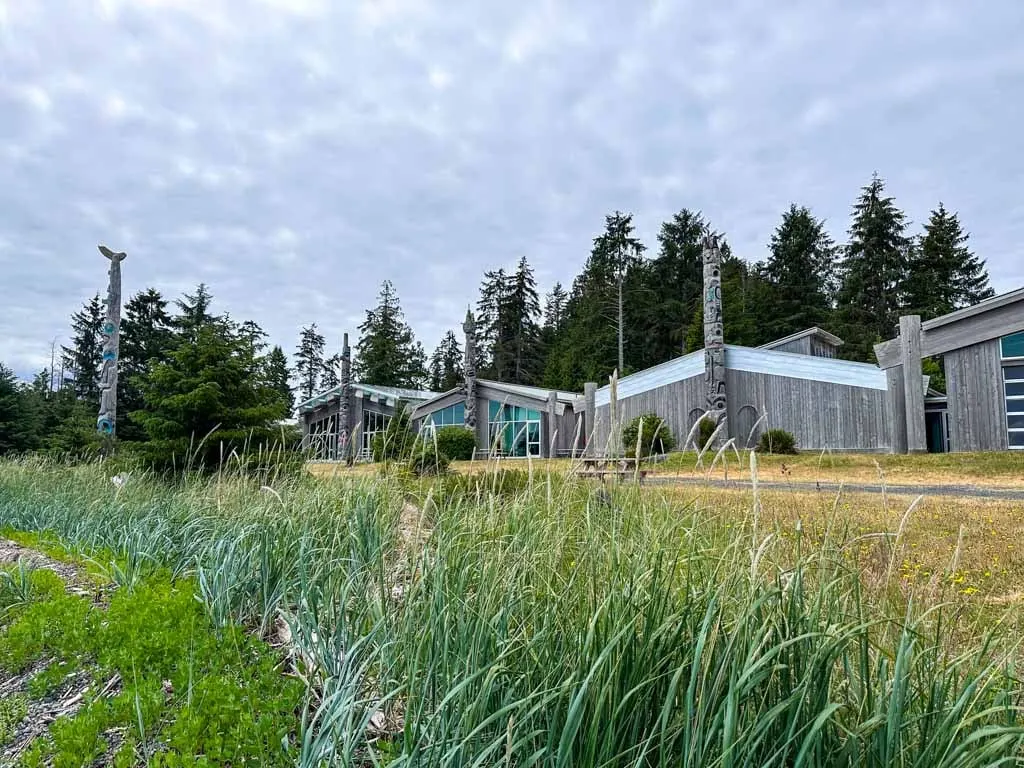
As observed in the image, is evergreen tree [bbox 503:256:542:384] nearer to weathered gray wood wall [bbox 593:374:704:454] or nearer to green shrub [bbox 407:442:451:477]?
weathered gray wood wall [bbox 593:374:704:454]

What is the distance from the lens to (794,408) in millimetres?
16062

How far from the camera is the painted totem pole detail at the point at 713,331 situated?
16.4m

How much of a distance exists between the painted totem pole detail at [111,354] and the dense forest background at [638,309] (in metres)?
7.84

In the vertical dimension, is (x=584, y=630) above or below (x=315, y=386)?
below

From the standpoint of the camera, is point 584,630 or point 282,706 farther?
point 282,706

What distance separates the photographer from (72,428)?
53.4 feet

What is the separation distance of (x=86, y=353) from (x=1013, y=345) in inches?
1602

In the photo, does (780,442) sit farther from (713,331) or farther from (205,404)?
(205,404)

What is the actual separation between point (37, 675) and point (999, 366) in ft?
52.0

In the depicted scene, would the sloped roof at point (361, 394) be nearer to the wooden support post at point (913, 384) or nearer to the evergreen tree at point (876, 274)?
the wooden support post at point (913, 384)

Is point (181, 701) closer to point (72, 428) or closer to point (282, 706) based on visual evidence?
point (282, 706)

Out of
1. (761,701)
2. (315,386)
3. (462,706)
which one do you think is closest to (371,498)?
(462,706)

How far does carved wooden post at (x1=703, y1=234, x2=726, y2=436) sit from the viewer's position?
1638 cm

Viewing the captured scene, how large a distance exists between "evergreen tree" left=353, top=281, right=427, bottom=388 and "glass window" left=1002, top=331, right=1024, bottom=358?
109 feet
